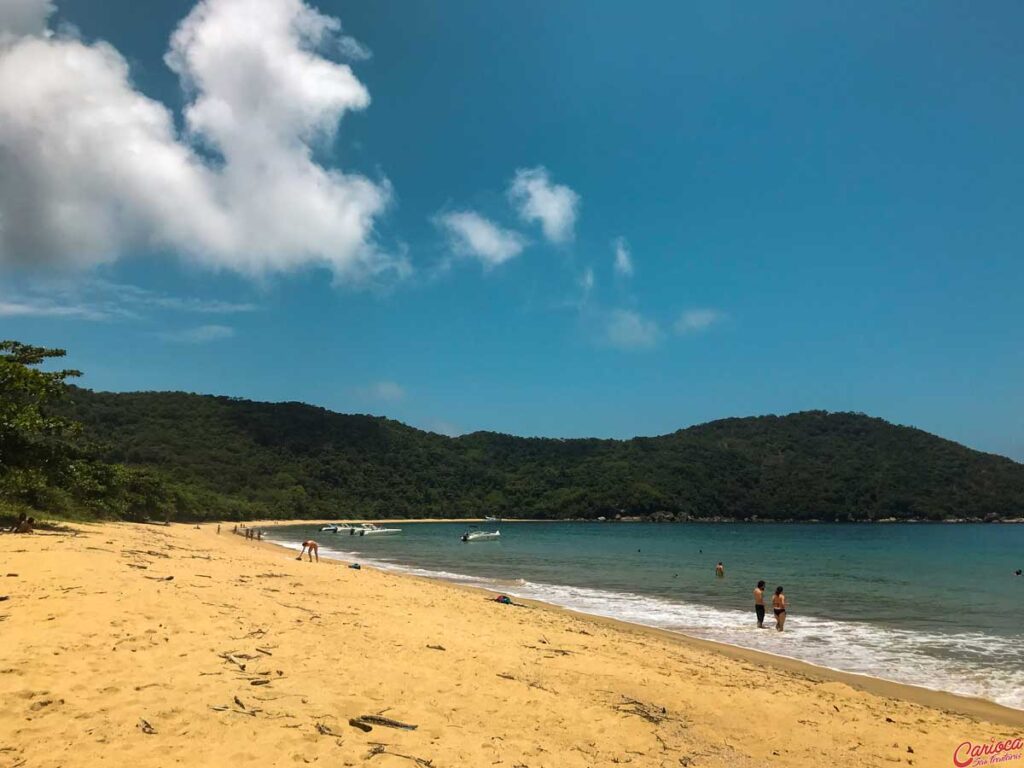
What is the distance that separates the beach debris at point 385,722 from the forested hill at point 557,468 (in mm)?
94659

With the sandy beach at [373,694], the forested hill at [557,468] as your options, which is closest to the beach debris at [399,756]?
the sandy beach at [373,694]

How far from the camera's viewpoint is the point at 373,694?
22.5 ft

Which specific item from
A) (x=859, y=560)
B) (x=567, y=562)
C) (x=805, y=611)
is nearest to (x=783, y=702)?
(x=805, y=611)

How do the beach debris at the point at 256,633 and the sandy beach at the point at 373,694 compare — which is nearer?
the sandy beach at the point at 373,694

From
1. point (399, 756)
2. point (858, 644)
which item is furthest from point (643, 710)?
point (858, 644)

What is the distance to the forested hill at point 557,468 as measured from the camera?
116750 millimetres

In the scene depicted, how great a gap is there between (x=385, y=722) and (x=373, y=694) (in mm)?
914

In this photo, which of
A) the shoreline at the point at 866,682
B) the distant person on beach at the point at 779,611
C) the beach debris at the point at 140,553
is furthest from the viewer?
the distant person on beach at the point at 779,611

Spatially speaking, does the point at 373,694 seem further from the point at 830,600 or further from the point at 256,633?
the point at 830,600

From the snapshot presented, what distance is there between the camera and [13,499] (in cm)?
2255

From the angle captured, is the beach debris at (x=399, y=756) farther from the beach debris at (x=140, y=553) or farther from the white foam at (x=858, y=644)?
the beach debris at (x=140, y=553)

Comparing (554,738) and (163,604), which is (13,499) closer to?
(163,604)

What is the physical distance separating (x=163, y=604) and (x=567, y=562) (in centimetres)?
3410

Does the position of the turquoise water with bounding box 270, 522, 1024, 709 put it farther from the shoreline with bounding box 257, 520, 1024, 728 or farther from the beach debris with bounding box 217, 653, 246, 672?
the beach debris with bounding box 217, 653, 246, 672
